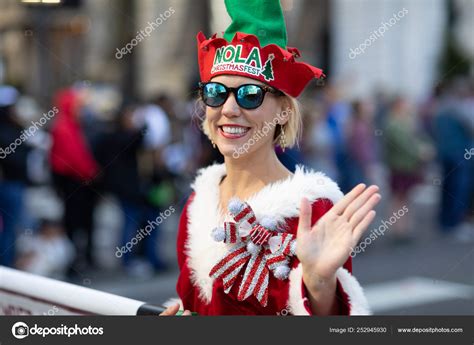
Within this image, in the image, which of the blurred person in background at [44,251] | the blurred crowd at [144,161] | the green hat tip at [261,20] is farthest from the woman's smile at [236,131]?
the blurred person in background at [44,251]

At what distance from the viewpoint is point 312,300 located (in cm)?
232

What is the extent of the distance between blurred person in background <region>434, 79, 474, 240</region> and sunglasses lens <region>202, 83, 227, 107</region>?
7.66 m

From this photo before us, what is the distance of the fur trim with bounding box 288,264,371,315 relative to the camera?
7.61ft

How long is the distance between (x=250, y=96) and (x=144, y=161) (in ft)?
18.1

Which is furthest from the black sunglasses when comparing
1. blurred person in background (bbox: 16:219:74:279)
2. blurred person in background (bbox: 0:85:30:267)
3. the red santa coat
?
blurred person in background (bbox: 16:219:74:279)

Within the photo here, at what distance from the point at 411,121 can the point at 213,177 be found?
6912 millimetres

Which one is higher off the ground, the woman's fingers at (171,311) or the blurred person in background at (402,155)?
the blurred person in background at (402,155)

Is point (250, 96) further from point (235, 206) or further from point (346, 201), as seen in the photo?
point (346, 201)

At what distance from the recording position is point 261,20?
2.52 m

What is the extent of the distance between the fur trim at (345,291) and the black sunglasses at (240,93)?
49cm

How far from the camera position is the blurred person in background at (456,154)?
32.3 ft

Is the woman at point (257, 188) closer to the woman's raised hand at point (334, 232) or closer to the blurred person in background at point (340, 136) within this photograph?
the woman's raised hand at point (334, 232)
